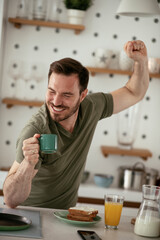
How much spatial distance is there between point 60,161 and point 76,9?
2.10 metres

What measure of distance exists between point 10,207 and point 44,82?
90.6 inches

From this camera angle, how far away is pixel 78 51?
4.11 meters

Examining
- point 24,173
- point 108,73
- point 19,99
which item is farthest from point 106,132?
point 24,173

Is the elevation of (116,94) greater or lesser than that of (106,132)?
greater

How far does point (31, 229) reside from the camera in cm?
162

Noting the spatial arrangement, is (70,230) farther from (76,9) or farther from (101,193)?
(76,9)

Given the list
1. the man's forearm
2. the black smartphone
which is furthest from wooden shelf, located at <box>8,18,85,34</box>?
the black smartphone

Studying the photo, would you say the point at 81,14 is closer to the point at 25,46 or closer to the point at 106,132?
the point at 25,46

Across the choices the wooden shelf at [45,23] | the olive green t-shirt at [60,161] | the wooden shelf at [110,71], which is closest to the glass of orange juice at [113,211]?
the olive green t-shirt at [60,161]

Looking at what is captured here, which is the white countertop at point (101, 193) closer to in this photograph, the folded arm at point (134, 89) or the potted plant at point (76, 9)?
the folded arm at point (134, 89)

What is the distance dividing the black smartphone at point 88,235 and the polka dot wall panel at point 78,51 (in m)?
2.52

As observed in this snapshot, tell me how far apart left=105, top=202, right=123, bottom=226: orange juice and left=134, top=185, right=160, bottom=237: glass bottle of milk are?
0.33 feet

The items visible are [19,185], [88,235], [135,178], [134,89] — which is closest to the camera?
[88,235]

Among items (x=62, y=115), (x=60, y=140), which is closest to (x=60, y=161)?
(x=60, y=140)
